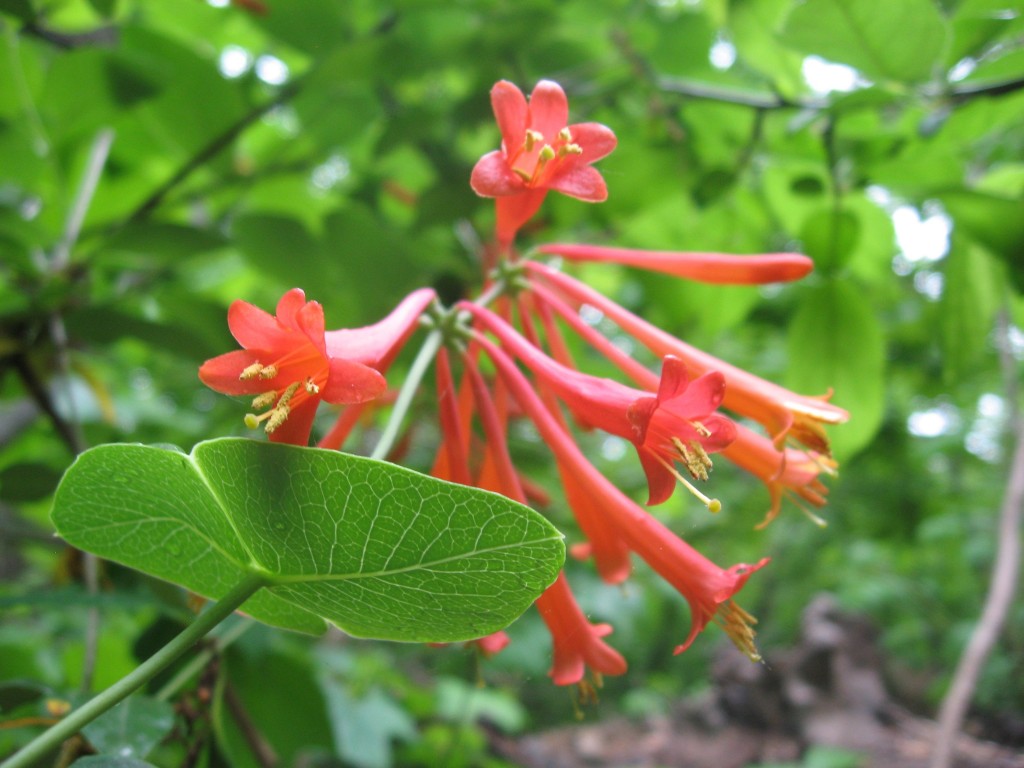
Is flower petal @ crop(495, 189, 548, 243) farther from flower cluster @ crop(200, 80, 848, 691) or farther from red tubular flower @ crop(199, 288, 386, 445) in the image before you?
red tubular flower @ crop(199, 288, 386, 445)

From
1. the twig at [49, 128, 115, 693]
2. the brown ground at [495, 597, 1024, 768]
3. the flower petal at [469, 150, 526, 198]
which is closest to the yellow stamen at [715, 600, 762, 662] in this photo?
the flower petal at [469, 150, 526, 198]

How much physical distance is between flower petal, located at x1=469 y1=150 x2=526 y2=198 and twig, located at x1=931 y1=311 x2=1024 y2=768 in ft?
2.73

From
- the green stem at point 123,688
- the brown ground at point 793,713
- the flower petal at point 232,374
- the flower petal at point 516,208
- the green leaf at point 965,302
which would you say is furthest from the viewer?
the brown ground at point 793,713

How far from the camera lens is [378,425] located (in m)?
1.83

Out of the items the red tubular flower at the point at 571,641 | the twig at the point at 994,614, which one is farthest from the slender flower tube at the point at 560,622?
the twig at the point at 994,614

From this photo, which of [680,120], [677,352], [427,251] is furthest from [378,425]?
[677,352]

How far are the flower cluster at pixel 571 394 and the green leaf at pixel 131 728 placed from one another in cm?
22

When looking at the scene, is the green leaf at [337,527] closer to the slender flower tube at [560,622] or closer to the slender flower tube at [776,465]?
the slender flower tube at [560,622]

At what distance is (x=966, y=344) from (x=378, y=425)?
1255 millimetres

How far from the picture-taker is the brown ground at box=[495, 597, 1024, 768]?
1.69 m

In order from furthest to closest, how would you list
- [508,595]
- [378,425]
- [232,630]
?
1. [378,425]
2. [232,630]
3. [508,595]

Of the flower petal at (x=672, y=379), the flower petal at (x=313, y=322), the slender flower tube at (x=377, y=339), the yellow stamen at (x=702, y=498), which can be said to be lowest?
the yellow stamen at (x=702, y=498)

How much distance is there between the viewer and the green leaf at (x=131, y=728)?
0.48 metres

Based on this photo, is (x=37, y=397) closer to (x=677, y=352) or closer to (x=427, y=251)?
(x=427, y=251)
